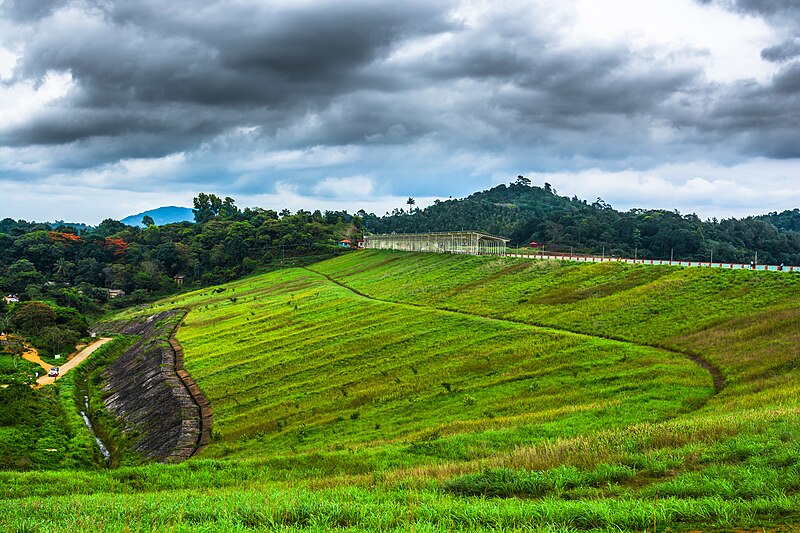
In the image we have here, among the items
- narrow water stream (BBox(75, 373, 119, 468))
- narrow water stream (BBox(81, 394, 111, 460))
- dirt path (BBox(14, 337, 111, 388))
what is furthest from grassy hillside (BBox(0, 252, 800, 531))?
dirt path (BBox(14, 337, 111, 388))

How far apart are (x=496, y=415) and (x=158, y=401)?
29.4 m

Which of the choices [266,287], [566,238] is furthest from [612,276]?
[566,238]

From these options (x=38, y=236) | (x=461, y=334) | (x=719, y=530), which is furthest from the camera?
(x=38, y=236)

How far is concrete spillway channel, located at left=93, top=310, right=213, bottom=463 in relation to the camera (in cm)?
3619

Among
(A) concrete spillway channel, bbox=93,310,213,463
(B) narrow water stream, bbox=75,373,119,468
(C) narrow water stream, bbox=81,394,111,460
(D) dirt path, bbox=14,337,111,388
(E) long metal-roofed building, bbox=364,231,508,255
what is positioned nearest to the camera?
(A) concrete spillway channel, bbox=93,310,213,463

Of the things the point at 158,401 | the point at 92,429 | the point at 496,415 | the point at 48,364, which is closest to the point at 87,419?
the point at 92,429

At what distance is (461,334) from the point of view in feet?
161

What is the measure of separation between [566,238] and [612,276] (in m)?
88.7

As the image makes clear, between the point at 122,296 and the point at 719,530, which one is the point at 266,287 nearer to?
the point at 122,296

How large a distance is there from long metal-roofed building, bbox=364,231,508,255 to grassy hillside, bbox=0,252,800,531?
90.1 ft

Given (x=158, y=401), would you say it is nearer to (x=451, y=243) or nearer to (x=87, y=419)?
(x=87, y=419)

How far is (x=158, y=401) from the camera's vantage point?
46.5m

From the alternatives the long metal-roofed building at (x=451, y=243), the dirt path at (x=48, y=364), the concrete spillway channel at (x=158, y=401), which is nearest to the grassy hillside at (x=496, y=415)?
the concrete spillway channel at (x=158, y=401)

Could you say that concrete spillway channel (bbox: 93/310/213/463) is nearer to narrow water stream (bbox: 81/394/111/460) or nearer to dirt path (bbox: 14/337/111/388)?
narrow water stream (bbox: 81/394/111/460)
